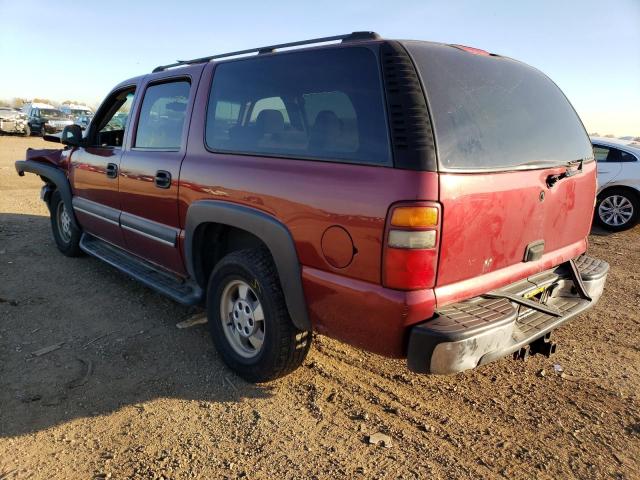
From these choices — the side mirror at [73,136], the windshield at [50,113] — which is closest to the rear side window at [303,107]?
the side mirror at [73,136]

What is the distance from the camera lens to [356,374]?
310 cm

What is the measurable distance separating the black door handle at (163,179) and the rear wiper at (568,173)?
2.54m

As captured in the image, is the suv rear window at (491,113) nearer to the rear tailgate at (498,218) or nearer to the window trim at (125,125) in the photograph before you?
the rear tailgate at (498,218)

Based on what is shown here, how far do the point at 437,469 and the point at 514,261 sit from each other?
1.15 meters

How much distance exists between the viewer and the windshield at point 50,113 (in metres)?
25.2

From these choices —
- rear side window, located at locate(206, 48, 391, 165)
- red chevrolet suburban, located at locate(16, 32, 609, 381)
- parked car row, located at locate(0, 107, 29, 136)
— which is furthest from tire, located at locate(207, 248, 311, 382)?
parked car row, located at locate(0, 107, 29, 136)

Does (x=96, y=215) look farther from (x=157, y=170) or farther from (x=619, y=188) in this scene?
(x=619, y=188)

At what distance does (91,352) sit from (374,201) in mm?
2463

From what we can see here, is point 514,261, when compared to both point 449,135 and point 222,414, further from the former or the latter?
point 222,414

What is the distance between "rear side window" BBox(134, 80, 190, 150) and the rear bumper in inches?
90.2

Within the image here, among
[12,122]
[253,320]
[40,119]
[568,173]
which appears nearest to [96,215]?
[253,320]

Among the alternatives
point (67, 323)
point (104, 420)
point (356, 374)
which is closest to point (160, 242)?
point (67, 323)

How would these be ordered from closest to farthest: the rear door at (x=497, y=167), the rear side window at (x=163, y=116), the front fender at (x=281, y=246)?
the rear door at (x=497, y=167) → the front fender at (x=281, y=246) → the rear side window at (x=163, y=116)

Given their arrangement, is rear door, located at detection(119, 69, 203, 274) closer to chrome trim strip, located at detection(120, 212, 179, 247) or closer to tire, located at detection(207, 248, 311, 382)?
chrome trim strip, located at detection(120, 212, 179, 247)
